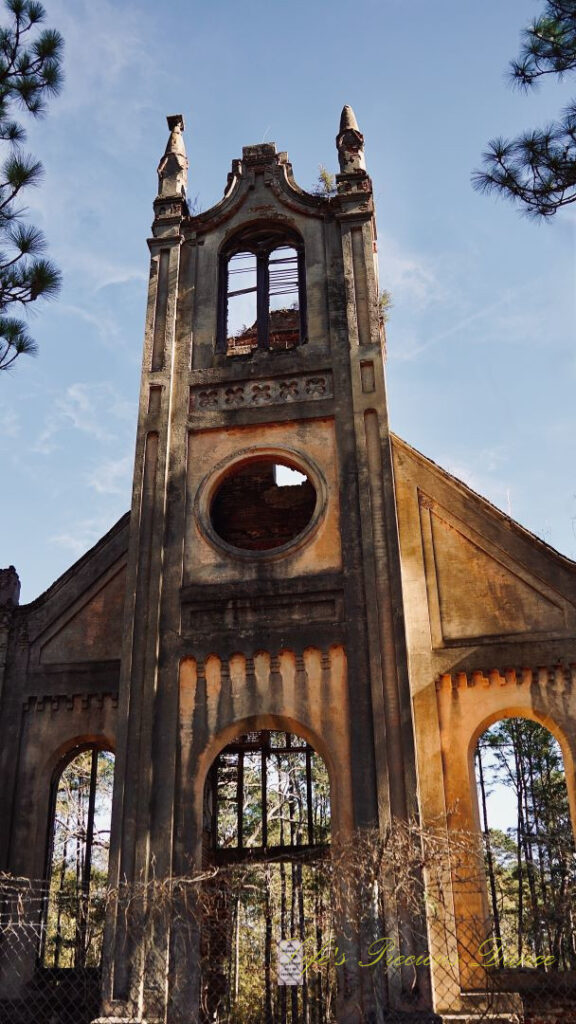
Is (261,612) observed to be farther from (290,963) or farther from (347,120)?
(347,120)

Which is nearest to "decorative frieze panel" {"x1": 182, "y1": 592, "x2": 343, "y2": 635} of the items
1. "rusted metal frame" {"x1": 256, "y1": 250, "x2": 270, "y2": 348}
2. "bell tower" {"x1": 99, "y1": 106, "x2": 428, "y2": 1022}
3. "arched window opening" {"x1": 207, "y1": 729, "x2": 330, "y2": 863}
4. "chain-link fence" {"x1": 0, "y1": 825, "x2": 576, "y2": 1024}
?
"bell tower" {"x1": 99, "y1": 106, "x2": 428, "y2": 1022}

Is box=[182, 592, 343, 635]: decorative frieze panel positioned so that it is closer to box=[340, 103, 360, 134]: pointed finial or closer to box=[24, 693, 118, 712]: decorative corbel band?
box=[24, 693, 118, 712]: decorative corbel band

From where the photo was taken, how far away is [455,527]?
49.5 feet

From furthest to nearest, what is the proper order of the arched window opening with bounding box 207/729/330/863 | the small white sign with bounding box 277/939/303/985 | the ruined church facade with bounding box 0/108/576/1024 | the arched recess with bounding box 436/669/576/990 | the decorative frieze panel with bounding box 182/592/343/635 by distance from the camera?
the arched window opening with bounding box 207/729/330/863 → the decorative frieze panel with bounding box 182/592/343/635 → the arched recess with bounding box 436/669/576/990 → the ruined church facade with bounding box 0/108/576/1024 → the small white sign with bounding box 277/939/303/985

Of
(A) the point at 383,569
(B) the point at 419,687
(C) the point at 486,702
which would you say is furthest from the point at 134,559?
(C) the point at 486,702

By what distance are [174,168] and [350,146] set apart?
3512mm

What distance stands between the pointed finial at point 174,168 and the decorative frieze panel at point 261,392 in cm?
460

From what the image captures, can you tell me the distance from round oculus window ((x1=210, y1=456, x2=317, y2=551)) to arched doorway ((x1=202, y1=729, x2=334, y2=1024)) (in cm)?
355

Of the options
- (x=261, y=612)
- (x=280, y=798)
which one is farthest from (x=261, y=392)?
(x=280, y=798)

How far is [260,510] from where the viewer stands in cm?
1753

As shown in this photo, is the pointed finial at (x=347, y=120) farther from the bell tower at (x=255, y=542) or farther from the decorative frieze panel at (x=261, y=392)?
the decorative frieze panel at (x=261, y=392)

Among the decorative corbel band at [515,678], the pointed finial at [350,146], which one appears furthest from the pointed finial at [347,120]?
the decorative corbel band at [515,678]

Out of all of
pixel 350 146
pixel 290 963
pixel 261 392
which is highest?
pixel 350 146

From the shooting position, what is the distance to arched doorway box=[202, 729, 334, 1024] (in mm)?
11414
